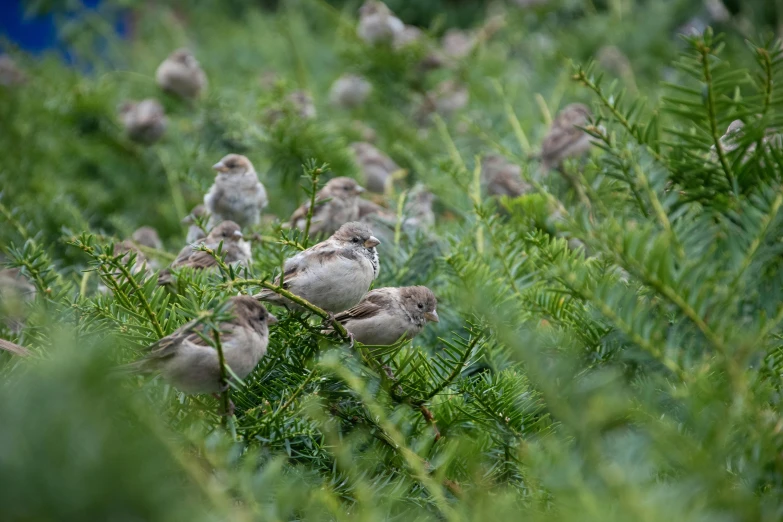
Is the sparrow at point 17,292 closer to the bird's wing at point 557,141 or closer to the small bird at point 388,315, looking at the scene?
the small bird at point 388,315

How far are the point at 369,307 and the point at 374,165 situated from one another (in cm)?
114

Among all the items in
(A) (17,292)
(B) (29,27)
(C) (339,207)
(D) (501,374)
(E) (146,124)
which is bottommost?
(B) (29,27)

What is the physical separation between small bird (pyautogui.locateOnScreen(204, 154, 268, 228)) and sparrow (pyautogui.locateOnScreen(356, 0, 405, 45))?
783 millimetres

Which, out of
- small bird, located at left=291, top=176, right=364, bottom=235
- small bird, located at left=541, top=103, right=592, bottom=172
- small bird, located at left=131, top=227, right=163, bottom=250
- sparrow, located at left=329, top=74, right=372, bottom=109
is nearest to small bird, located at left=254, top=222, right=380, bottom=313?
small bird, located at left=291, top=176, right=364, bottom=235

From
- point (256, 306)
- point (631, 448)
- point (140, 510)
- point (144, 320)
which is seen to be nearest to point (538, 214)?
point (256, 306)

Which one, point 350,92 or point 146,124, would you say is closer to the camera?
point 146,124

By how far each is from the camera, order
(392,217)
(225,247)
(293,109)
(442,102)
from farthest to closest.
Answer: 1. (442,102)
2. (293,109)
3. (392,217)
4. (225,247)

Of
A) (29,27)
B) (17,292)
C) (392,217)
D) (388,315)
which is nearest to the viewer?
(17,292)

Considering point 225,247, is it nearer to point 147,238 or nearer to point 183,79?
point 147,238

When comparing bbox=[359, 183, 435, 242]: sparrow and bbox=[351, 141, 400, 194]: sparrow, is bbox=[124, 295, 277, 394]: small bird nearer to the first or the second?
bbox=[359, 183, 435, 242]: sparrow

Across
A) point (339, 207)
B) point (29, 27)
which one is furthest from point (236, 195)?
point (29, 27)

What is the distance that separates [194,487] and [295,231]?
513 millimetres

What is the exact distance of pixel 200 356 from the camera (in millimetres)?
842

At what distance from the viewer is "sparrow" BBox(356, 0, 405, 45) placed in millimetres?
2523
